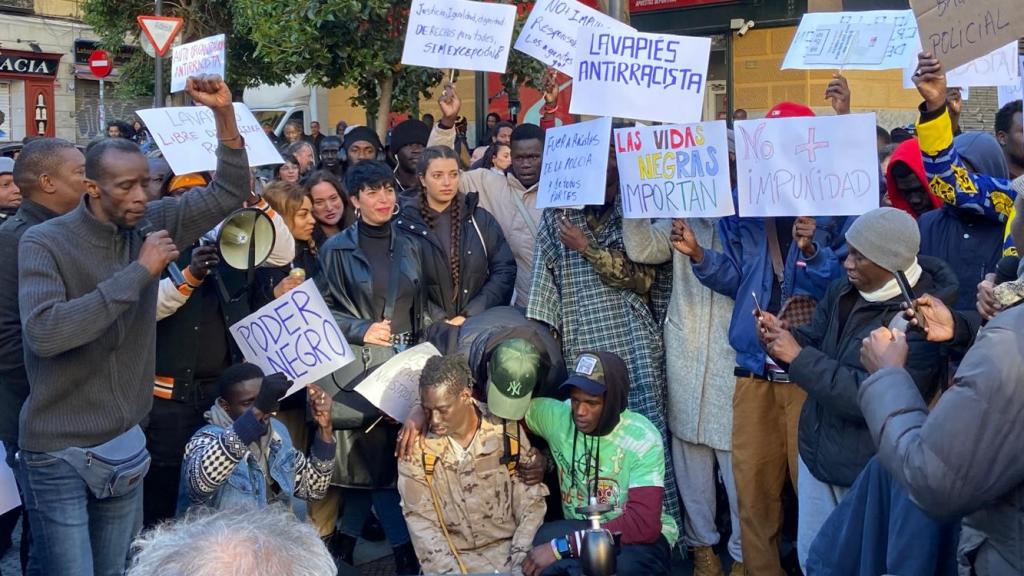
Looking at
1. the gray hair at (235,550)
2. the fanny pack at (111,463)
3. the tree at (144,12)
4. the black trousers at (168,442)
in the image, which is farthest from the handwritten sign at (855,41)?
the tree at (144,12)

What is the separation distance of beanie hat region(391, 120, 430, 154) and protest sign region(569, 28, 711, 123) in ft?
8.99

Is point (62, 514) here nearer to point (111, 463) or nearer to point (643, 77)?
point (111, 463)

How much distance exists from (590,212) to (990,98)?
1093 cm

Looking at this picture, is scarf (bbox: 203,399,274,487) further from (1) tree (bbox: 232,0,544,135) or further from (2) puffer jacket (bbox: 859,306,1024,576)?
(1) tree (bbox: 232,0,544,135)

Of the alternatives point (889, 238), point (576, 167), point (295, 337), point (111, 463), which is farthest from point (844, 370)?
point (111, 463)

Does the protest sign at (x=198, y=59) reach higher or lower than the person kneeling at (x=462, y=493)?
higher

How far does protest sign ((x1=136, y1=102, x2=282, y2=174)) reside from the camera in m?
5.77

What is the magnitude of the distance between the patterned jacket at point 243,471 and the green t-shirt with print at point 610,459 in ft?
3.13

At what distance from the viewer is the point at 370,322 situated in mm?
5473

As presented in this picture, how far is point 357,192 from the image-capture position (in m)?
5.71

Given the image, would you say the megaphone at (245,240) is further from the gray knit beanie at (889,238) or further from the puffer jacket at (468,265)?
the gray knit beanie at (889,238)

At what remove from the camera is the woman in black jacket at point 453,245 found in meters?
5.70

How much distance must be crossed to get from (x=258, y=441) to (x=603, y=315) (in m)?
1.65

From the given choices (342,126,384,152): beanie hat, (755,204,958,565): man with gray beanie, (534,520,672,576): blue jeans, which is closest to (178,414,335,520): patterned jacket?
(534,520,672,576): blue jeans
